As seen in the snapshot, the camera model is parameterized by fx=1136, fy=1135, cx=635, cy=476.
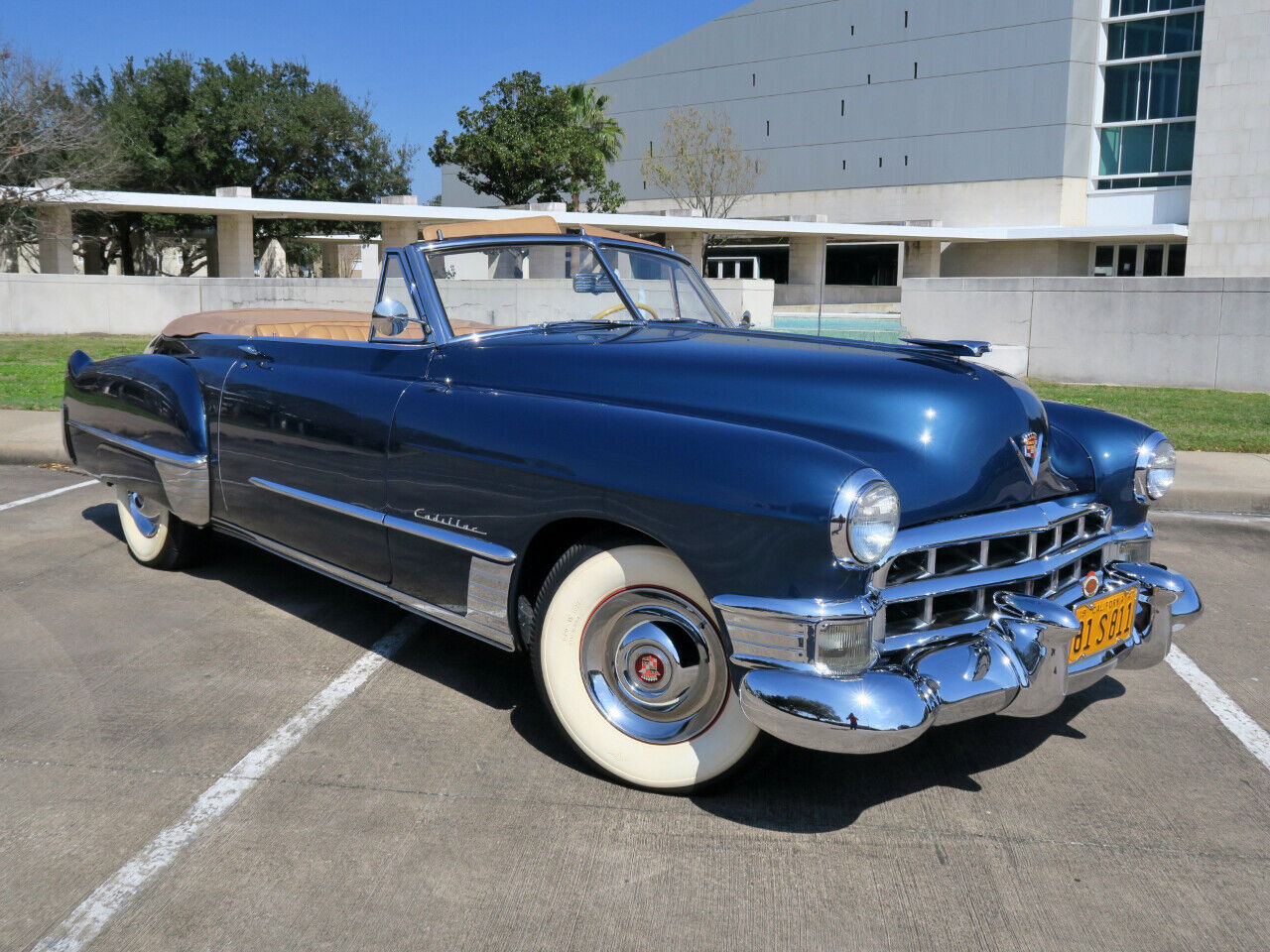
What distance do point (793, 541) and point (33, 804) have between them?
84.5 inches

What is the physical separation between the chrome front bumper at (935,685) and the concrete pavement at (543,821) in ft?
1.22

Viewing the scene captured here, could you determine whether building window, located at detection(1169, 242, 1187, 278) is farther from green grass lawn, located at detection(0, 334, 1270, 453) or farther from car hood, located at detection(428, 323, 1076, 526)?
car hood, located at detection(428, 323, 1076, 526)

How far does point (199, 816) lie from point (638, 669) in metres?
1.23

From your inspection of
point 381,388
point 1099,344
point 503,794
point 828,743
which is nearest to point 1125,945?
point 828,743

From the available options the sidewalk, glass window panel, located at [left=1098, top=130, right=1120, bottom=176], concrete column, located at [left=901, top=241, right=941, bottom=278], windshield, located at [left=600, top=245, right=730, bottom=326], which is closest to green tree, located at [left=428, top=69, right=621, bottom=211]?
concrete column, located at [left=901, top=241, right=941, bottom=278]

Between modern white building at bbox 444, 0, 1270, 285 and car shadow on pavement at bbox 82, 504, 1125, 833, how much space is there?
4141 centimetres

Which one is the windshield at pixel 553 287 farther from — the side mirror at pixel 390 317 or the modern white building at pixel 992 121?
the modern white building at pixel 992 121

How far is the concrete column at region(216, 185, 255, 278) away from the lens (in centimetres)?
3438

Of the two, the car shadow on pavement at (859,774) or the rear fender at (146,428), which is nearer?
the car shadow on pavement at (859,774)

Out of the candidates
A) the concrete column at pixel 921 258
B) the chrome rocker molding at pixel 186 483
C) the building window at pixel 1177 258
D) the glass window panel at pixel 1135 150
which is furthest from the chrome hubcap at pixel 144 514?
the glass window panel at pixel 1135 150

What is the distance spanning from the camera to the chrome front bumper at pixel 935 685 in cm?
267

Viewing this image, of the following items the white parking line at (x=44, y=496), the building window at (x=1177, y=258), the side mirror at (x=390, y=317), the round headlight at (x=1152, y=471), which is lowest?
the white parking line at (x=44, y=496)

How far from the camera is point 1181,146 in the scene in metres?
43.4

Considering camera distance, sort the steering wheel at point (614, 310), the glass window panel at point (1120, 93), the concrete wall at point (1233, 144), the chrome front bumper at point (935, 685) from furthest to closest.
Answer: the glass window panel at point (1120, 93) < the concrete wall at point (1233, 144) < the steering wheel at point (614, 310) < the chrome front bumper at point (935, 685)
